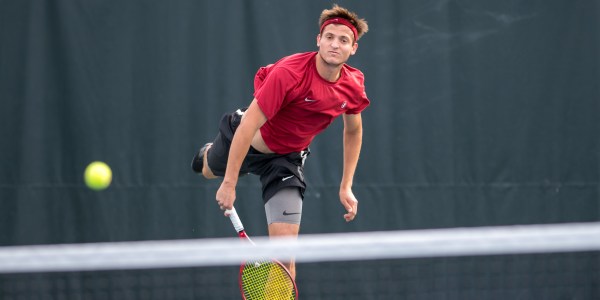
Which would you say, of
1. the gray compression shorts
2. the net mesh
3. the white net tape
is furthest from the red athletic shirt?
the white net tape

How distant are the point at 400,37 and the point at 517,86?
0.90 metres

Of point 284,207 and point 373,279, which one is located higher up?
point 284,207

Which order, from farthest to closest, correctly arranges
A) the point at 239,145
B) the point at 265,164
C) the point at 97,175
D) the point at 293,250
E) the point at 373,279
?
the point at 373,279 → the point at 97,175 → the point at 265,164 → the point at 239,145 → the point at 293,250

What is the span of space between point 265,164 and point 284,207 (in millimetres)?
316

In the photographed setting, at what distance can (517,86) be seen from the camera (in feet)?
20.4

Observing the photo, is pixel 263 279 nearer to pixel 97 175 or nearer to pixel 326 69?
pixel 326 69

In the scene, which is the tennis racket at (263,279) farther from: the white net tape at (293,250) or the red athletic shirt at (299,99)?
the white net tape at (293,250)

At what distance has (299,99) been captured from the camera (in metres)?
4.35

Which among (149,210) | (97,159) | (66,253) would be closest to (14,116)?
(97,159)

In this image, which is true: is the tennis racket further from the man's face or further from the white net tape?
the white net tape

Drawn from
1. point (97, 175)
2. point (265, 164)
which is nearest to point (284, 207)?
point (265, 164)

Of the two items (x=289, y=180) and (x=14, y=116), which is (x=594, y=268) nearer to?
(x=289, y=180)

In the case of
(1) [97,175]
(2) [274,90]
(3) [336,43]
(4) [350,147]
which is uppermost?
(3) [336,43]

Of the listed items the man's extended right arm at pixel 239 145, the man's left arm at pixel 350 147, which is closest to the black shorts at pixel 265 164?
the man's left arm at pixel 350 147
